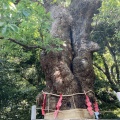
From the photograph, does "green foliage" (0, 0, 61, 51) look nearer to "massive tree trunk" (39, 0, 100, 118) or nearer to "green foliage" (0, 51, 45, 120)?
"massive tree trunk" (39, 0, 100, 118)

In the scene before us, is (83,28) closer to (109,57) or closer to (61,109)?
(61,109)

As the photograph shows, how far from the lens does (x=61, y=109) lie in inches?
156

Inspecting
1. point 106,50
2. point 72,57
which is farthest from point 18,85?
point 106,50

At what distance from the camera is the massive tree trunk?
410cm

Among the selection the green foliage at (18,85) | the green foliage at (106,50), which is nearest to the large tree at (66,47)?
the green foliage at (106,50)

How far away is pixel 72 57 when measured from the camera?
15.5 ft

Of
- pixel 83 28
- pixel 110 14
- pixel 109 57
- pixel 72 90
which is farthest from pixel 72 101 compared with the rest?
pixel 109 57

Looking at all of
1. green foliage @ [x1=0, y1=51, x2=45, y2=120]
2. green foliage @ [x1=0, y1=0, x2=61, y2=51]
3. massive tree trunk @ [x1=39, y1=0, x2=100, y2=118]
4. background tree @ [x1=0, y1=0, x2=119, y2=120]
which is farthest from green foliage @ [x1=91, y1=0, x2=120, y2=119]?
green foliage @ [x1=0, y1=51, x2=45, y2=120]

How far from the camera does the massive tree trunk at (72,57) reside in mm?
4102

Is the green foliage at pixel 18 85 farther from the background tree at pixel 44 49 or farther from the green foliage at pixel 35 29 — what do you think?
the green foliage at pixel 35 29

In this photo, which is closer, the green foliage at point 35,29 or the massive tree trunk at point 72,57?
the green foliage at point 35,29

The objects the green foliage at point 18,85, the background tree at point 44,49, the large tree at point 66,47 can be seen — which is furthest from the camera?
the green foliage at point 18,85

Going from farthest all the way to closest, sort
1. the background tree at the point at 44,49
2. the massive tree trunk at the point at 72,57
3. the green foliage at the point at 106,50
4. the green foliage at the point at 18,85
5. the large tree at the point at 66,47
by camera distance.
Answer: the green foliage at the point at 18,85 → the green foliage at the point at 106,50 → the massive tree trunk at the point at 72,57 → the large tree at the point at 66,47 → the background tree at the point at 44,49

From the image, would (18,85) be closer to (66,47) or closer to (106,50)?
(66,47)
